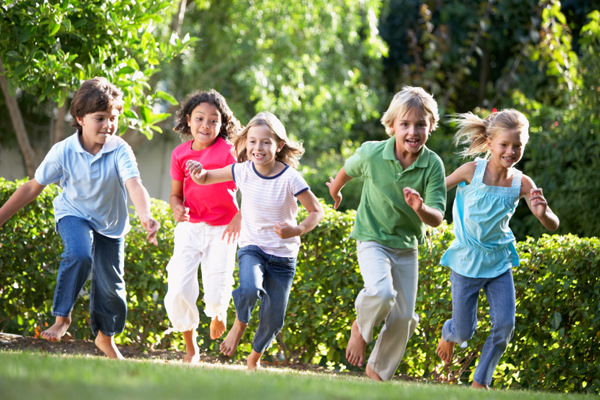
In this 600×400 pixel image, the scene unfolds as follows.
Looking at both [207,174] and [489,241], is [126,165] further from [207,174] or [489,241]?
[489,241]

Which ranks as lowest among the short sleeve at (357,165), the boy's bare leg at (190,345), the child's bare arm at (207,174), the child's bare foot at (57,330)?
the boy's bare leg at (190,345)

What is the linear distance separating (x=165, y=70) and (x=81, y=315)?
661cm

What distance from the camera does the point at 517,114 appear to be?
4770 millimetres

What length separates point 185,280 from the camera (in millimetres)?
4926

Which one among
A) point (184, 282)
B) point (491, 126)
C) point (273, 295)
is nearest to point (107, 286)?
point (184, 282)

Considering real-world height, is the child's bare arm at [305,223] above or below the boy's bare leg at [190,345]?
above

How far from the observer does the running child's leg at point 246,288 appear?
14.2 ft

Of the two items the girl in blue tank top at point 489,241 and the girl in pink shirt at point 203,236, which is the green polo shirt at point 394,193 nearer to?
the girl in blue tank top at point 489,241

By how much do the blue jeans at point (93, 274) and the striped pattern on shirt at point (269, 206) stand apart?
3.08 feet

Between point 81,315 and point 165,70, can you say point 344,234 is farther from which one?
point 165,70

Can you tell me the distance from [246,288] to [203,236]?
808mm

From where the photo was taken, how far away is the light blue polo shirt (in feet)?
14.4

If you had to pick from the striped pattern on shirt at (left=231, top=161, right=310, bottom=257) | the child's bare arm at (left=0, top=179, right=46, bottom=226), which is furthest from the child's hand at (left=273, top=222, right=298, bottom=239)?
the child's bare arm at (left=0, top=179, right=46, bottom=226)

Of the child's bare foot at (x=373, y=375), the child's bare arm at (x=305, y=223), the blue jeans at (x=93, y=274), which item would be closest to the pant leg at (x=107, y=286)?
the blue jeans at (x=93, y=274)
